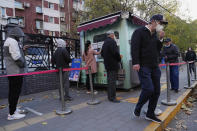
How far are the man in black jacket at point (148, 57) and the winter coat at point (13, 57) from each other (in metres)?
2.41

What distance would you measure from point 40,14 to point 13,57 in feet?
77.2

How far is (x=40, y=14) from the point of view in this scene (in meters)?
24.0

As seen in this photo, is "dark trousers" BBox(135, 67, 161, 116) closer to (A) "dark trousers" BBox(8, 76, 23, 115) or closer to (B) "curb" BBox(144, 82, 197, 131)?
(B) "curb" BBox(144, 82, 197, 131)

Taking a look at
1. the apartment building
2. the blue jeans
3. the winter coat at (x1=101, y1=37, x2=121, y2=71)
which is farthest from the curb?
the apartment building

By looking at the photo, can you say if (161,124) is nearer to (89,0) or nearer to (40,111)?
(40,111)

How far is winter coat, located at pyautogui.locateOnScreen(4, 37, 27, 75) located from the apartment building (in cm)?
1643

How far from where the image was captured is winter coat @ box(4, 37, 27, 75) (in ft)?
10.5

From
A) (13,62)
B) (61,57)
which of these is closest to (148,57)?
(61,57)

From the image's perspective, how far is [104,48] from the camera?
4.48 metres

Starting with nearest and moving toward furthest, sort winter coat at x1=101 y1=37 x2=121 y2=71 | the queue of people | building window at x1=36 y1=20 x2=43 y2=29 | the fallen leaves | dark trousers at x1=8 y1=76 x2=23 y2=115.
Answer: the queue of people → the fallen leaves → dark trousers at x1=8 y1=76 x2=23 y2=115 → winter coat at x1=101 y1=37 x2=121 y2=71 → building window at x1=36 y1=20 x2=43 y2=29

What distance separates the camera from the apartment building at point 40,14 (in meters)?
20.4

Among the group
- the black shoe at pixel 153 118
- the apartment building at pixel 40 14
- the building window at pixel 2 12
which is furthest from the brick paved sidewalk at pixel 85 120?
the building window at pixel 2 12

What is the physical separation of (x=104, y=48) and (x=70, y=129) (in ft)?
8.20

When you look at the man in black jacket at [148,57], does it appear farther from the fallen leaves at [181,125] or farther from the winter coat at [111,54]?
the winter coat at [111,54]
